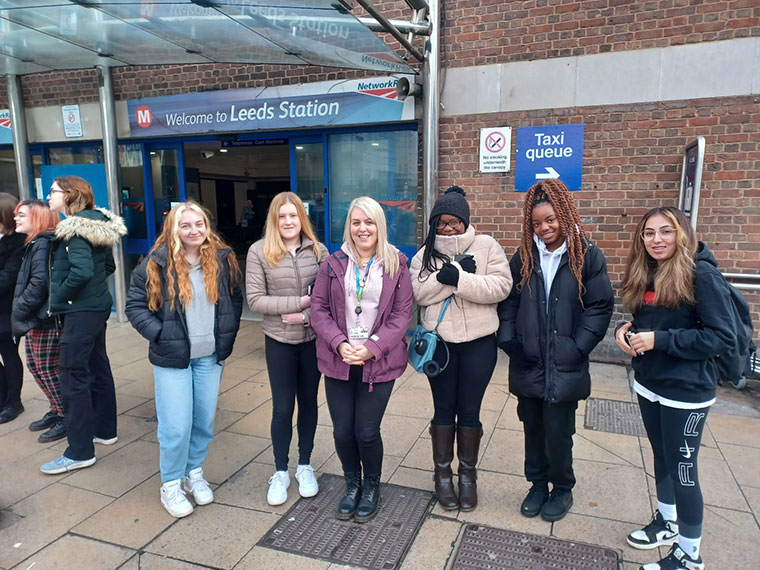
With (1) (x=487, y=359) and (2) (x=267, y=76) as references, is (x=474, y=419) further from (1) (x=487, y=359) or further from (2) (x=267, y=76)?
(2) (x=267, y=76)

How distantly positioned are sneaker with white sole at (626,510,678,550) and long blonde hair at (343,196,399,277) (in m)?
1.92

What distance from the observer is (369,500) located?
3.11 meters

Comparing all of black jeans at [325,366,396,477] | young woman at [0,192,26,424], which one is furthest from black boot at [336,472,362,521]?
young woman at [0,192,26,424]

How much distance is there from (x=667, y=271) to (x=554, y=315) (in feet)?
1.94

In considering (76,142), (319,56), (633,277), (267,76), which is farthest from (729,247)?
(76,142)

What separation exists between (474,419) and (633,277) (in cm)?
119

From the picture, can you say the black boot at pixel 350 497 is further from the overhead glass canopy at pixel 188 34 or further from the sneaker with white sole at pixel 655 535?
the overhead glass canopy at pixel 188 34

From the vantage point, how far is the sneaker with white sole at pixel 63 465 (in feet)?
11.9

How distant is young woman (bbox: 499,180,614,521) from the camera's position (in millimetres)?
2795

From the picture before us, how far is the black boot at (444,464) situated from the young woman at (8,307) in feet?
11.5

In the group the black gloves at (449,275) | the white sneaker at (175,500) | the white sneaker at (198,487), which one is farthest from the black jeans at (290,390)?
the black gloves at (449,275)

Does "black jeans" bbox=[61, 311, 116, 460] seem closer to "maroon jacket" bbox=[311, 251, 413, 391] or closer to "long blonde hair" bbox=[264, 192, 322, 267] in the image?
"long blonde hair" bbox=[264, 192, 322, 267]

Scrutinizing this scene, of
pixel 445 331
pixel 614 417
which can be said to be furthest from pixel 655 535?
pixel 614 417

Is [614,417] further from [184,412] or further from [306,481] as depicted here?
[184,412]
